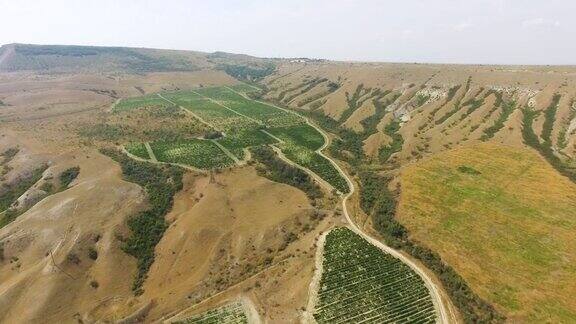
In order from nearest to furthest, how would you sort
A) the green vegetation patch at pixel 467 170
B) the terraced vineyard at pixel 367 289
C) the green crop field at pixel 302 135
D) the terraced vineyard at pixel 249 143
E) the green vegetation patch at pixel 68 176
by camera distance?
the terraced vineyard at pixel 367 289
the green vegetation patch at pixel 68 176
the green vegetation patch at pixel 467 170
the terraced vineyard at pixel 249 143
the green crop field at pixel 302 135

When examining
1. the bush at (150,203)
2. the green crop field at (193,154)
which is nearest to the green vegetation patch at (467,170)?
the green crop field at (193,154)

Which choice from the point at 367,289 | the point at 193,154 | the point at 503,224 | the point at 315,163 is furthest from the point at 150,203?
the point at 503,224

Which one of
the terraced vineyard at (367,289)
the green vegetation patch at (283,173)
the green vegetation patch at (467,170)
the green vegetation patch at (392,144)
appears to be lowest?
the terraced vineyard at (367,289)

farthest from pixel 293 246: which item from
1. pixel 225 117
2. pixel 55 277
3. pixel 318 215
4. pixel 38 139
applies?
pixel 225 117

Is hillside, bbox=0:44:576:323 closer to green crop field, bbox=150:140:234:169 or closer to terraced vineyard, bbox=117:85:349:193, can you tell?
green crop field, bbox=150:140:234:169

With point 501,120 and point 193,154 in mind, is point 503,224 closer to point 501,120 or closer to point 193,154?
point 501,120

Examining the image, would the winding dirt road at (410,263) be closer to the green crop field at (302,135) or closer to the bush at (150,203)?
the green crop field at (302,135)
